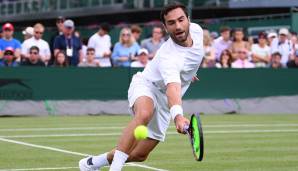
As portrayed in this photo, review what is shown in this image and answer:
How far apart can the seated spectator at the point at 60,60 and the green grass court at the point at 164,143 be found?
1329 mm

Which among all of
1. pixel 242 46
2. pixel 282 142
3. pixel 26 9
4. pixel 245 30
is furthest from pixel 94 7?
pixel 282 142

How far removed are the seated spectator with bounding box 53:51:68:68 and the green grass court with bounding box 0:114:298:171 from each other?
133 cm

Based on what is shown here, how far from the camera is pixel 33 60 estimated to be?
19547 millimetres

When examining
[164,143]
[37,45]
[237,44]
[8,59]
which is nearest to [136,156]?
[164,143]

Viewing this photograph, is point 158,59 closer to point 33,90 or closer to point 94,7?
point 33,90

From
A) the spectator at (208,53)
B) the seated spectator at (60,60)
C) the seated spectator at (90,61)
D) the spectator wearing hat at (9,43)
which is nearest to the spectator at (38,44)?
the spectator wearing hat at (9,43)

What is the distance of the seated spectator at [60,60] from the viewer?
19.7 m

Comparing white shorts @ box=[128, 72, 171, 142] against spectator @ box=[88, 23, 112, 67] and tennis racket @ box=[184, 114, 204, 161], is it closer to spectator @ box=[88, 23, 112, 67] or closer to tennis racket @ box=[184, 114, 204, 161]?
tennis racket @ box=[184, 114, 204, 161]

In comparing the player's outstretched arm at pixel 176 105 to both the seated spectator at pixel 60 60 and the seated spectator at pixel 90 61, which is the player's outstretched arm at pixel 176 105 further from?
the seated spectator at pixel 90 61

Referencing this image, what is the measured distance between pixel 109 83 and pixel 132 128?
38.9 ft

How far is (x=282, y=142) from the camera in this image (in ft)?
44.9

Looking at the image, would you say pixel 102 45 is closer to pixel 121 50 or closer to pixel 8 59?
pixel 121 50

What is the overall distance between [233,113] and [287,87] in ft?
5.07

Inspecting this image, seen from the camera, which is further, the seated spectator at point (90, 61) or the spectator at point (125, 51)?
the spectator at point (125, 51)
